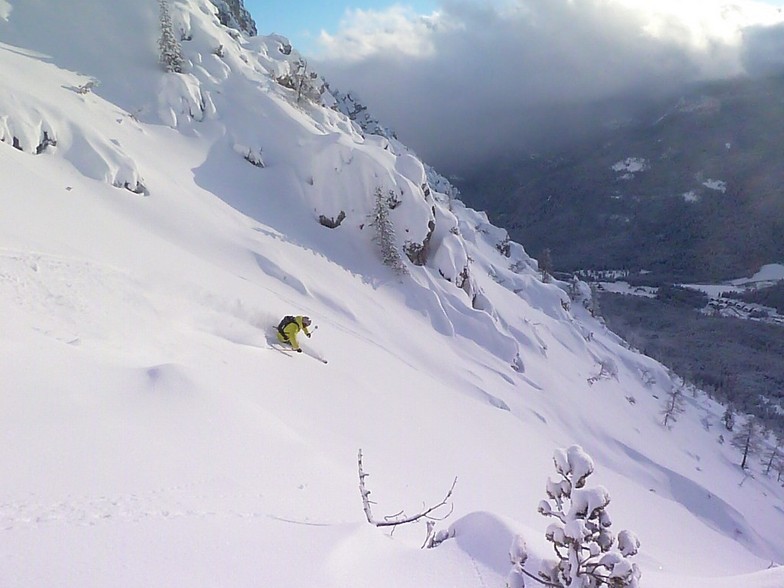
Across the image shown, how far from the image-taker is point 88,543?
13.7 ft

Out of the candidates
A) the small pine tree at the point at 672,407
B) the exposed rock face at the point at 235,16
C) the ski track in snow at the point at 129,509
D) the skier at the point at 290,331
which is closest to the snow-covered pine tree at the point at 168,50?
the exposed rock face at the point at 235,16

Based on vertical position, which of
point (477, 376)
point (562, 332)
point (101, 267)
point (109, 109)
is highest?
point (562, 332)

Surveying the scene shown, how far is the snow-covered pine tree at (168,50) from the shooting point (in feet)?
99.6

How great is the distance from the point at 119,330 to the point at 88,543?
782cm

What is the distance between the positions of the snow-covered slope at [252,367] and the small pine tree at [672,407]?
1999mm

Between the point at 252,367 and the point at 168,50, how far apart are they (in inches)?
1092

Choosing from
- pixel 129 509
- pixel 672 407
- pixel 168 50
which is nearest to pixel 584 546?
pixel 129 509

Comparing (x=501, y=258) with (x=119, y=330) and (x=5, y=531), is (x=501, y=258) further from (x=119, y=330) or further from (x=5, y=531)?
(x=5, y=531)

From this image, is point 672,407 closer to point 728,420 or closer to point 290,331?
point 728,420

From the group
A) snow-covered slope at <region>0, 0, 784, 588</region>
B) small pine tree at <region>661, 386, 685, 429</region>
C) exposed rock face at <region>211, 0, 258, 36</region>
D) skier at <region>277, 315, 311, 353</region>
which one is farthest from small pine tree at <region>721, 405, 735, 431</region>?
exposed rock face at <region>211, 0, 258, 36</region>

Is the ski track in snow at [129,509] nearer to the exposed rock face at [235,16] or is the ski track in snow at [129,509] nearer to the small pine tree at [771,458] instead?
the exposed rock face at [235,16]

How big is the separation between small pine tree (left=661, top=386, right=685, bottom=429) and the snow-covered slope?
200cm

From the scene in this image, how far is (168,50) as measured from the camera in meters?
30.6

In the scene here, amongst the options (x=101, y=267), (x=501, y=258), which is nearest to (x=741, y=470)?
(x=501, y=258)
